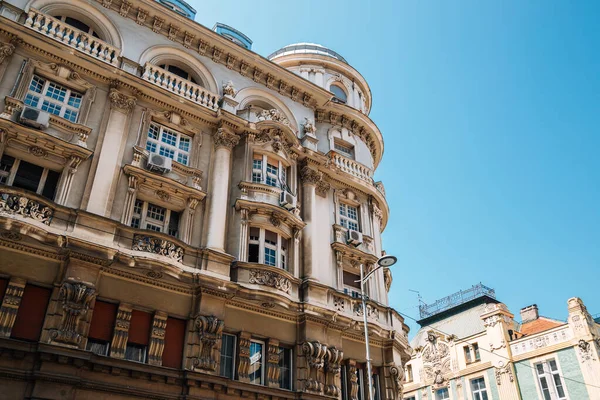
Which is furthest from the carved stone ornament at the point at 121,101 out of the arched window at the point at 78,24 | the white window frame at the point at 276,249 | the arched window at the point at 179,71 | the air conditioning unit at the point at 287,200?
the air conditioning unit at the point at 287,200

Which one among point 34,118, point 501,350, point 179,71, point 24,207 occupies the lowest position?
point 24,207

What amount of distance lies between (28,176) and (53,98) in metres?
3.55

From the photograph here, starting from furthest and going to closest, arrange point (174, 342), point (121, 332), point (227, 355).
Answer: point (227, 355)
point (174, 342)
point (121, 332)

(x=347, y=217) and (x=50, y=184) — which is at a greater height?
(x=347, y=217)

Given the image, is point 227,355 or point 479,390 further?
point 479,390

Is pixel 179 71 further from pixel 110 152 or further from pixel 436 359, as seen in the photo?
pixel 436 359

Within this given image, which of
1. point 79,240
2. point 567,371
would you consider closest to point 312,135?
point 79,240

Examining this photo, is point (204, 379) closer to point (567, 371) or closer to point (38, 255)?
point (38, 255)

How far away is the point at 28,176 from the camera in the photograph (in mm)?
18125

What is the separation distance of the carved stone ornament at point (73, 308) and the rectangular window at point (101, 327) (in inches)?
26.2

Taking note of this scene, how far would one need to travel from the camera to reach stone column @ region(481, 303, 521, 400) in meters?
33.5

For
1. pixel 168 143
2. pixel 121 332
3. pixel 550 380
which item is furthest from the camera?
pixel 550 380

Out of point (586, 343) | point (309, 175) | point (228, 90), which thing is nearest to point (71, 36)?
point (228, 90)

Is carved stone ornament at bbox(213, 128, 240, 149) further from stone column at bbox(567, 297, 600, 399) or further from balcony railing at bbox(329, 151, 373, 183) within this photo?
stone column at bbox(567, 297, 600, 399)
